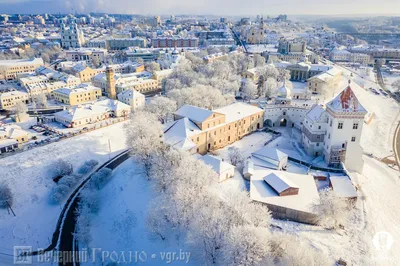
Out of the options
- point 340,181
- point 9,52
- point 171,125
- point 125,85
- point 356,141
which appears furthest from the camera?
point 9,52

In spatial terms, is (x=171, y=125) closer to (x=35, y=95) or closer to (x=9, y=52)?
(x=35, y=95)

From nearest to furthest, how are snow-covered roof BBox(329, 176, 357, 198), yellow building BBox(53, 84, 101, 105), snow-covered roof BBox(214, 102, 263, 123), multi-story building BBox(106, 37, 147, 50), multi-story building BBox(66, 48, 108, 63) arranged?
snow-covered roof BBox(329, 176, 357, 198)
snow-covered roof BBox(214, 102, 263, 123)
yellow building BBox(53, 84, 101, 105)
multi-story building BBox(66, 48, 108, 63)
multi-story building BBox(106, 37, 147, 50)

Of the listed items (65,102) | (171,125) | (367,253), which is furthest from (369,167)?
(65,102)

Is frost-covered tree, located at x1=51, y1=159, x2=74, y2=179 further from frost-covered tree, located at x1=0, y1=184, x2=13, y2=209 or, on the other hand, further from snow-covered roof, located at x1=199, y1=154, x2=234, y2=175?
snow-covered roof, located at x1=199, y1=154, x2=234, y2=175

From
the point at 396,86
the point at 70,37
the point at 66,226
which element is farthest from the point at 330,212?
the point at 70,37

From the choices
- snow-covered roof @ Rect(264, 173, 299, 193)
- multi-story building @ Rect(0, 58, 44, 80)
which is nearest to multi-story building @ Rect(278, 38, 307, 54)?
multi-story building @ Rect(0, 58, 44, 80)

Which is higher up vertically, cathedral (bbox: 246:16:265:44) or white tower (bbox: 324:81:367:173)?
cathedral (bbox: 246:16:265:44)

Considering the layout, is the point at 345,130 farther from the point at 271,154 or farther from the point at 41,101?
the point at 41,101
